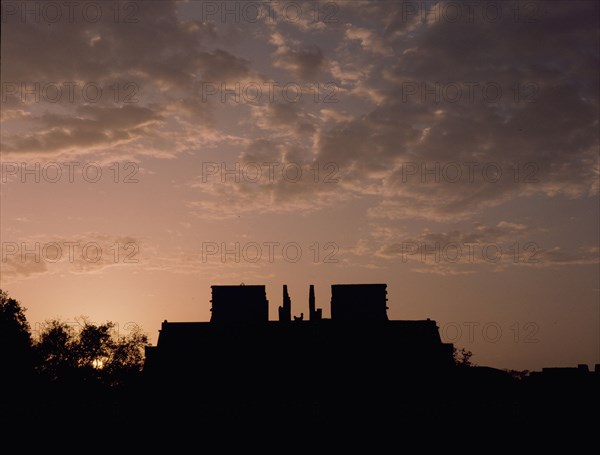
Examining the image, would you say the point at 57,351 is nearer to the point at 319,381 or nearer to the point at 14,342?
the point at 14,342

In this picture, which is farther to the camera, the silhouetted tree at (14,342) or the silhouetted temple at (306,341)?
the silhouetted tree at (14,342)

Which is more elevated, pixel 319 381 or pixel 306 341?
pixel 306 341

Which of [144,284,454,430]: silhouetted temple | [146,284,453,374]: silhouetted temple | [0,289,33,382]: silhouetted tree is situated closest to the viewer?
[144,284,454,430]: silhouetted temple

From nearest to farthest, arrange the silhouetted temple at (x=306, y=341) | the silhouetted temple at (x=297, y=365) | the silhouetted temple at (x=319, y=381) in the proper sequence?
the silhouetted temple at (x=319, y=381), the silhouetted temple at (x=297, y=365), the silhouetted temple at (x=306, y=341)

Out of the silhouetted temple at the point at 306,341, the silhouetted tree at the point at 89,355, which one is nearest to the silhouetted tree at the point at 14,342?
the silhouetted tree at the point at 89,355

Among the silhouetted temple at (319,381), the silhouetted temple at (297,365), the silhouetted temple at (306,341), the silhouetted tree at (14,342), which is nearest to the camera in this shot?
the silhouetted temple at (319,381)

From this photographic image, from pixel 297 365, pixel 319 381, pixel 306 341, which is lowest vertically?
pixel 319 381

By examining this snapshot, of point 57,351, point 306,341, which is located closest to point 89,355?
point 57,351

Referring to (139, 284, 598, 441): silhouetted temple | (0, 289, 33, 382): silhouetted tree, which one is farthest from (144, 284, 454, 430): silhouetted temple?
(0, 289, 33, 382): silhouetted tree

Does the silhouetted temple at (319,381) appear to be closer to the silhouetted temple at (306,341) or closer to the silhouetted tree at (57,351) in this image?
the silhouetted temple at (306,341)

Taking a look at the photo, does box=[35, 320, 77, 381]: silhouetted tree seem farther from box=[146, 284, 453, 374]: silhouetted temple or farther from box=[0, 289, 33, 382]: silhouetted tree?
box=[146, 284, 453, 374]: silhouetted temple

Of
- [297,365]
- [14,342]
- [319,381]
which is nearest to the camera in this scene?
[319,381]

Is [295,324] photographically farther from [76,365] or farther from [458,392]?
[76,365]

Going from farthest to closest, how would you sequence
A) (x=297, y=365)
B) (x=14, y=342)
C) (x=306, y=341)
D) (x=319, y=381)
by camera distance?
(x=14, y=342) < (x=306, y=341) < (x=297, y=365) < (x=319, y=381)
